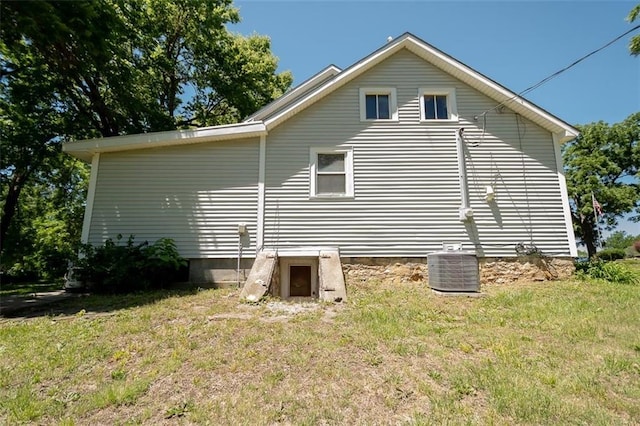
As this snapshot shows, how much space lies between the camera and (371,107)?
8.29 m

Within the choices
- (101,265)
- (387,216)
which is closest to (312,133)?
(387,216)

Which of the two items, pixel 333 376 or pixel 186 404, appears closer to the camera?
pixel 186 404

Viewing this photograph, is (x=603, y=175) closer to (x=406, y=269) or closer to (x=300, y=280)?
(x=406, y=269)

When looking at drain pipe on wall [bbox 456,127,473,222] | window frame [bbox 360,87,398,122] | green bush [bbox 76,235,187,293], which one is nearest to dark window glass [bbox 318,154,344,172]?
window frame [bbox 360,87,398,122]

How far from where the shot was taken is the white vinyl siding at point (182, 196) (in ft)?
24.8

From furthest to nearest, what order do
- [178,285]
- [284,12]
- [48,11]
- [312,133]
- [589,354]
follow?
[284,12] < [312,133] < [178,285] < [48,11] < [589,354]

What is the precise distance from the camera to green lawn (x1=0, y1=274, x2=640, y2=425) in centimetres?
253

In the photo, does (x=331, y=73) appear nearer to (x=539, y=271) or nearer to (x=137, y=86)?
(x=137, y=86)

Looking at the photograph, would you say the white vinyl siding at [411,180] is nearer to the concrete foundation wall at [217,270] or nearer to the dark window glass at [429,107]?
the dark window glass at [429,107]

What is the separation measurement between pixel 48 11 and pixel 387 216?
26.0 feet

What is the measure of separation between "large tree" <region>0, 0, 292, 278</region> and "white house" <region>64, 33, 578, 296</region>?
240 cm

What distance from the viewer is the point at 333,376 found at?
3.04 m

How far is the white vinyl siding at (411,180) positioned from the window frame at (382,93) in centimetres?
11

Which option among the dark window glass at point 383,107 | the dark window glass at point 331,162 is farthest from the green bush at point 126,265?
the dark window glass at point 383,107
